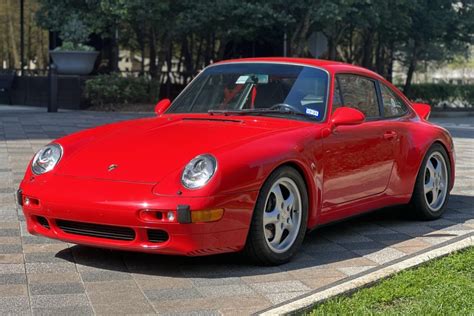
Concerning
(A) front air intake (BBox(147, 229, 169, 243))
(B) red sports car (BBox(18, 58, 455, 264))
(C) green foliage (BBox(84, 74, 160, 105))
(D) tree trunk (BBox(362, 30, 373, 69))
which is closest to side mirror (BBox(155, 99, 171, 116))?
(B) red sports car (BBox(18, 58, 455, 264))

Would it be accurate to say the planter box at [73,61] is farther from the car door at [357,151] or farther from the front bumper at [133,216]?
the front bumper at [133,216]

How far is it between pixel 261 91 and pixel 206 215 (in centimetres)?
163

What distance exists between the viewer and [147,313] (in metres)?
4.29

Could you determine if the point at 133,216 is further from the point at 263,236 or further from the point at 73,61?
the point at 73,61

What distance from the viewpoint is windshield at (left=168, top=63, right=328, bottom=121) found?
612cm

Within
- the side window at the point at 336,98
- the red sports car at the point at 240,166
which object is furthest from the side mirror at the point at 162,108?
the side window at the point at 336,98

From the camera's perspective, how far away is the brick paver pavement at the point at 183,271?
447cm

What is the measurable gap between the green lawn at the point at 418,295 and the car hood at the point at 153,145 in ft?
4.23

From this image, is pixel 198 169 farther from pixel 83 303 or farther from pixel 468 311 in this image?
pixel 468 311

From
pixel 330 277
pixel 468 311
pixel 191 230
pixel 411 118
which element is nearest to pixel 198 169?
pixel 191 230

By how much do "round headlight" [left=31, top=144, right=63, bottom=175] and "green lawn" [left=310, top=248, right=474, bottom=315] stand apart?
2.16 m

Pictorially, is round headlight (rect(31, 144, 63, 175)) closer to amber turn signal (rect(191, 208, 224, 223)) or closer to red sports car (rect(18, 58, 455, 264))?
red sports car (rect(18, 58, 455, 264))

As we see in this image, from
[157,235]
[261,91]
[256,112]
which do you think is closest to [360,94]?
[261,91]

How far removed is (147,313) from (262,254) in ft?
3.82
